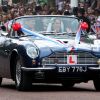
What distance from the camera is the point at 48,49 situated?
14.6 m

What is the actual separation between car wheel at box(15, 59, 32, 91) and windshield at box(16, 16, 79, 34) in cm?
137

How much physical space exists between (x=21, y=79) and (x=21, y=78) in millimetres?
20

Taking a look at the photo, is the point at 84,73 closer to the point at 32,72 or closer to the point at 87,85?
the point at 32,72

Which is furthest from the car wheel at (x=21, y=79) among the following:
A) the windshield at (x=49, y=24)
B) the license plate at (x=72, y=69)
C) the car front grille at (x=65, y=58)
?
the windshield at (x=49, y=24)

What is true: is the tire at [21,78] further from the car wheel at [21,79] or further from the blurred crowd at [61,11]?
the blurred crowd at [61,11]

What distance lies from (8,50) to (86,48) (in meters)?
1.79

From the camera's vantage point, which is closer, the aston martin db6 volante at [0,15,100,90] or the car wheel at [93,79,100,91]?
the aston martin db6 volante at [0,15,100,90]

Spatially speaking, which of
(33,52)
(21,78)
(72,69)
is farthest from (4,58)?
(72,69)

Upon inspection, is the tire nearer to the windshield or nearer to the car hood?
the car hood

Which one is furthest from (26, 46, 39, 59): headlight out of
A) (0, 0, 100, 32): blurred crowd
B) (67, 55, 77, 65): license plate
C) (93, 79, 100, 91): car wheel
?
(0, 0, 100, 32): blurred crowd

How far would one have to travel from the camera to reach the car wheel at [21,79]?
14750 millimetres

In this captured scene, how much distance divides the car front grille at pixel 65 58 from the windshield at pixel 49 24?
61.4 inches

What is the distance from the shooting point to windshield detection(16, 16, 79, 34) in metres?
16.3
